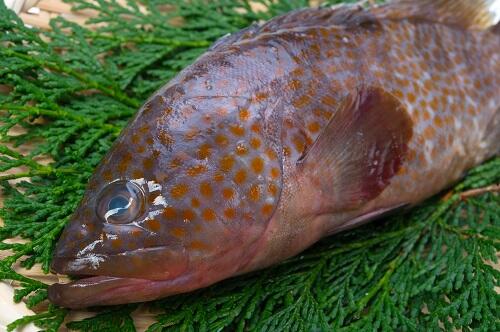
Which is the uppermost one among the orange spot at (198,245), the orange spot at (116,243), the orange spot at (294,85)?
the orange spot at (294,85)

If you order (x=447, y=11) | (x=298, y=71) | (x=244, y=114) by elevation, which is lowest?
(x=244, y=114)

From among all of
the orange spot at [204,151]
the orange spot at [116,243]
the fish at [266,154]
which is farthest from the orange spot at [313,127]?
the orange spot at [116,243]

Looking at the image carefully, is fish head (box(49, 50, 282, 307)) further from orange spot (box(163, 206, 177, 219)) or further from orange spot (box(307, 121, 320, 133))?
orange spot (box(307, 121, 320, 133))

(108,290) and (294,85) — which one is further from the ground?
(294,85)

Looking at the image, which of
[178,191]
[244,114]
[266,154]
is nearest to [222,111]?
[244,114]

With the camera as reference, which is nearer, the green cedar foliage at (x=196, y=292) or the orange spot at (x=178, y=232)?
the orange spot at (x=178, y=232)

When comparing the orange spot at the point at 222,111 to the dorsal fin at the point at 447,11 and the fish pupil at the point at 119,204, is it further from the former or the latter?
the dorsal fin at the point at 447,11

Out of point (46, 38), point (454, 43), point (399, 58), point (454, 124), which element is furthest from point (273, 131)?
point (46, 38)

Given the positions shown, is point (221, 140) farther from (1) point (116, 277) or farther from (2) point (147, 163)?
(1) point (116, 277)
